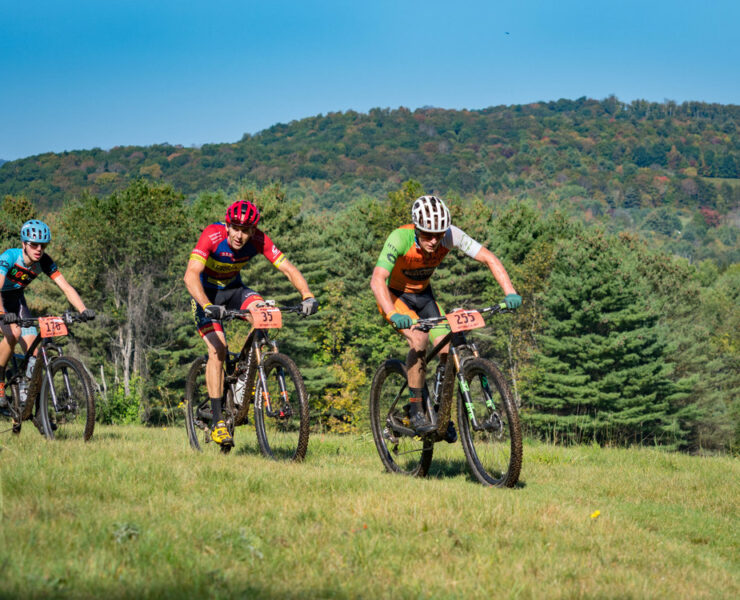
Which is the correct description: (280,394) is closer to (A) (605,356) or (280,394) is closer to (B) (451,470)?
(B) (451,470)

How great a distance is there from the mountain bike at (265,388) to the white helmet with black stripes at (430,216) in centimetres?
163

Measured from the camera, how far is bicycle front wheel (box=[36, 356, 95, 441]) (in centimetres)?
878

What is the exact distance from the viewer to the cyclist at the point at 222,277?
25.8 ft

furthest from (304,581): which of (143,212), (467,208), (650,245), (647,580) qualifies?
(650,245)

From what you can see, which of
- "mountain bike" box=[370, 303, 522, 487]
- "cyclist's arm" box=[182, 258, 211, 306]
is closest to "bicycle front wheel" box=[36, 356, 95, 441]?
"cyclist's arm" box=[182, 258, 211, 306]

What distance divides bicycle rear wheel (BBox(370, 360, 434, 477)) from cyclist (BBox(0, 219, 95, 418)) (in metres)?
3.53

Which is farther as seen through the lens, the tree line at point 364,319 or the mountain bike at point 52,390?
the tree line at point 364,319

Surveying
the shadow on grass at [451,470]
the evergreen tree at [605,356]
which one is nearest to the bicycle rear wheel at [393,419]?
the shadow on grass at [451,470]

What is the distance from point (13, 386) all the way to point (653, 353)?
161ft

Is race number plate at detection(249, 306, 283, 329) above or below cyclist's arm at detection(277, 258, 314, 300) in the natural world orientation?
below

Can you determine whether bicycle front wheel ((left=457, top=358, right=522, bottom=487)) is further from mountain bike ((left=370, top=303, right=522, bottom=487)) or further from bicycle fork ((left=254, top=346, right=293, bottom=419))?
bicycle fork ((left=254, top=346, right=293, bottom=419))

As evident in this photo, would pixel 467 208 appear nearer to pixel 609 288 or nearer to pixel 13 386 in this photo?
pixel 609 288

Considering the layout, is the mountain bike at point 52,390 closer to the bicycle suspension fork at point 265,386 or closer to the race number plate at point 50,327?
the race number plate at point 50,327

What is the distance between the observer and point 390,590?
13.0 feet
